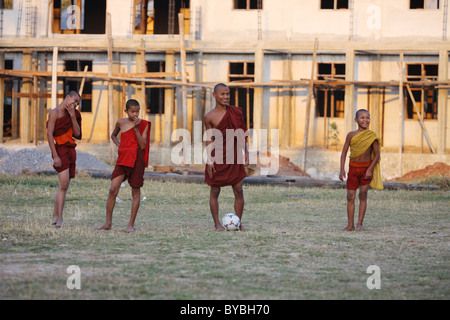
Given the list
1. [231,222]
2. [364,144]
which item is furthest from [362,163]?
[231,222]

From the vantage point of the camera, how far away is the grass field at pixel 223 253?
5.99 metres

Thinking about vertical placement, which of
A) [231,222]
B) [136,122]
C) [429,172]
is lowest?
[231,222]

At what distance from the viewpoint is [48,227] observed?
955cm

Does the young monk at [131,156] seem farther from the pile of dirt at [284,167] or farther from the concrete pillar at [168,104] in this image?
the concrete pillar at [168,104]

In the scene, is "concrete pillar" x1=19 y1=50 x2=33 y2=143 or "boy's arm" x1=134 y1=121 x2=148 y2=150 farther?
"concrete pillar" x1=19 y1=50 x2=33 y2=143

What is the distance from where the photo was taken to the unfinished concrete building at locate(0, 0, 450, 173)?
25.6 metres

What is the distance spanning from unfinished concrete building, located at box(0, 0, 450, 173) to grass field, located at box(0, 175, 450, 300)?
39.9 feet

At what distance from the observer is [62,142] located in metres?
9.84

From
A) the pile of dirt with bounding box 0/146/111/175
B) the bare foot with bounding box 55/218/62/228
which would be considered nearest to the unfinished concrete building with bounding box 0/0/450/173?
the pile of dirt with bounding box 0/146/111/175

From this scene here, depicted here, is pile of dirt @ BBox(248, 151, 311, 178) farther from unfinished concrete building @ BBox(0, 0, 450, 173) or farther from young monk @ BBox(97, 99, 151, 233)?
young monk @ BBox(97, 99, 151, 233)

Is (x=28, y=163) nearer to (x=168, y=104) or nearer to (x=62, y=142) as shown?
(x=168, y=104)

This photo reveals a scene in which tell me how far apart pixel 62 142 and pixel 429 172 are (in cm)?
1586

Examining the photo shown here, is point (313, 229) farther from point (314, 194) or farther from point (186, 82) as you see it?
point (186, 82)

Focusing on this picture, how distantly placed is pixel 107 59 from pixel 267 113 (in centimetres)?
614
